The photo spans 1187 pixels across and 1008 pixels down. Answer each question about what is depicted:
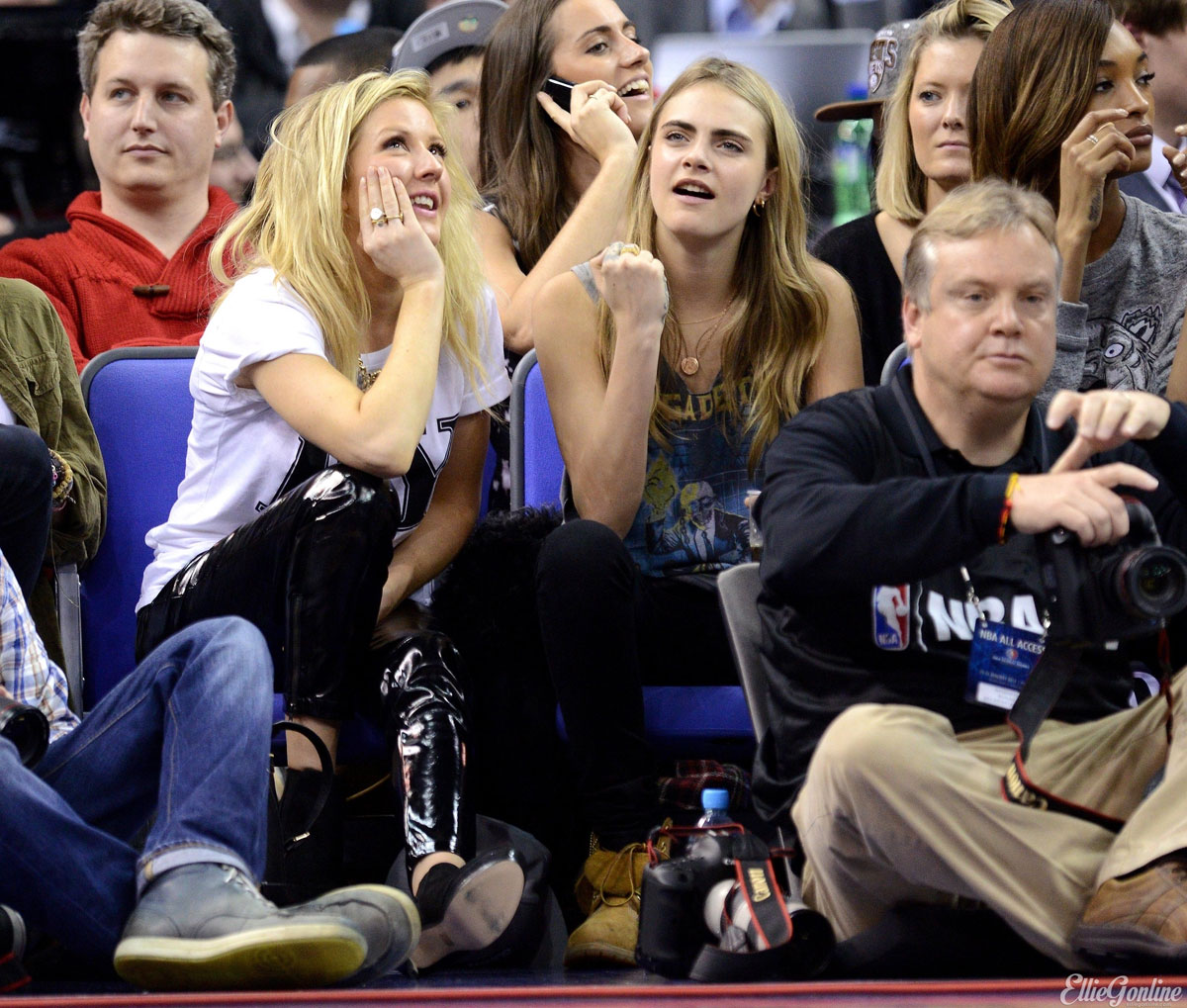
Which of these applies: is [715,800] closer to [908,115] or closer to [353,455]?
[353,455]

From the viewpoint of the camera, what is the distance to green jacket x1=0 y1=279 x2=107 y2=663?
2.45 meters

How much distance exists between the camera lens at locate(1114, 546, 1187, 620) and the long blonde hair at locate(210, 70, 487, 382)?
1230mm

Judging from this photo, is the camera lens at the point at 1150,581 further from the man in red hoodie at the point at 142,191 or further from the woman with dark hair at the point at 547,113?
the man in red hoodie at the point at 142,191

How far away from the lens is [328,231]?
2469 mm

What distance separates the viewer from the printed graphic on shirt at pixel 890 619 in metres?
1.87

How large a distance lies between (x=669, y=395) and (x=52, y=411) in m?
0.98

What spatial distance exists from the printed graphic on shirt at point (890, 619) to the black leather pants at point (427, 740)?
595 mm

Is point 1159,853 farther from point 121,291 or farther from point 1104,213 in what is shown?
point 121,291

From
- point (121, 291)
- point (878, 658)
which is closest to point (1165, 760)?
point (878, 658)

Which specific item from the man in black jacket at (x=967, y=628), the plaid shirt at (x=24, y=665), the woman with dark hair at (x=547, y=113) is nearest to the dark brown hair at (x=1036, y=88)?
the man in black jacket at (x=967, y=628)

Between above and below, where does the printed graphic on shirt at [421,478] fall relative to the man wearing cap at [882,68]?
below

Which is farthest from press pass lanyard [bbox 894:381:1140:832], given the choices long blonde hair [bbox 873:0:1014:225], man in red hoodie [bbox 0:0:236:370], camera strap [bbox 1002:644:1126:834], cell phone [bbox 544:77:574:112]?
man in red hoodie [bbox 0:0:236:370]

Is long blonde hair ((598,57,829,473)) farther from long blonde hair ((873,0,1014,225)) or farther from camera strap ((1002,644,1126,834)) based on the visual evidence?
camera strap ((1002,644,1126,834))

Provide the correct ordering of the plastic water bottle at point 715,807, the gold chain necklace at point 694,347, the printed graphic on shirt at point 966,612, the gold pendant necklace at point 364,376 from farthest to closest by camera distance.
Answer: the gold chain necklace at point 694,347
the gold pendant necklace at point 364,376
the plastic water bottle at point 715,807
the printed graphic on shirt at point 966,612
